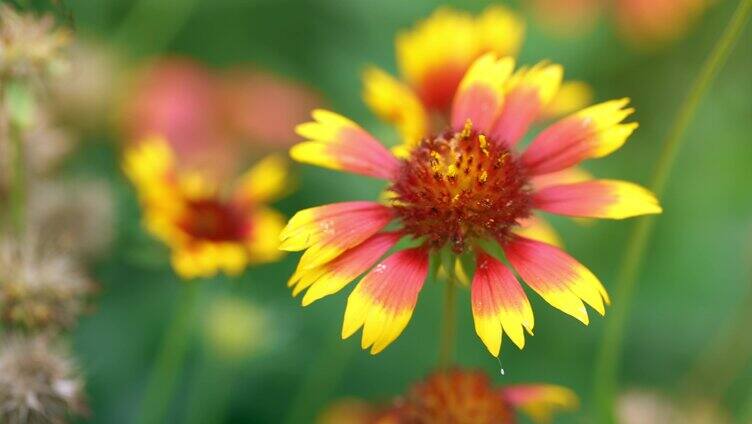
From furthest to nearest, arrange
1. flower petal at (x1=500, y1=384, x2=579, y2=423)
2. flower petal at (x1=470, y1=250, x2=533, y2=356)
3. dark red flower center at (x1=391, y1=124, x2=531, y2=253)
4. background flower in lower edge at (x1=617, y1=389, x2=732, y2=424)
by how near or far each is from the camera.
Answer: background flower in lower edge at (x1=617, y1=389, x2=732, y2=424), flower petal at (x1=500, y1=384, x2=579, y2=423), dark red flower center at (x1=391, y1=124, x2=531, y2=253), flower petal at (x1=470, y1=250, x2=533, y2=356)

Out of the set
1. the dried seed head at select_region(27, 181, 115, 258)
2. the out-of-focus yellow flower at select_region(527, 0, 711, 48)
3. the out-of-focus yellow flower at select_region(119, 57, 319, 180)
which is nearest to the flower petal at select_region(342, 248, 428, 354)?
the dried seed head at select_region(27, 181, 115, 258)

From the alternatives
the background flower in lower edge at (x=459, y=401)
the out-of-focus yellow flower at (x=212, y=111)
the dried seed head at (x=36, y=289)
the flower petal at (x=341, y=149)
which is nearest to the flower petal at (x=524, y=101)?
the flower petal at (x=341, y=149)

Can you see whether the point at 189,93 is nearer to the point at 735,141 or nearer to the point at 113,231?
the point at 113,231

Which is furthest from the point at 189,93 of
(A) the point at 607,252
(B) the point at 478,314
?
(B) the point at 478,314

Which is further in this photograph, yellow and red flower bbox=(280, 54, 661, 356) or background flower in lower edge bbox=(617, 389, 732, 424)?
background flower in lower edge bbox=(617, 389, 732, 424)

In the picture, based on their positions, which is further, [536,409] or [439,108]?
[439,108]

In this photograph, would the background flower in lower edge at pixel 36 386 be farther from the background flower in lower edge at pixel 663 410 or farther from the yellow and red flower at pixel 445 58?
the background flower in lower edge at pixel 663 410

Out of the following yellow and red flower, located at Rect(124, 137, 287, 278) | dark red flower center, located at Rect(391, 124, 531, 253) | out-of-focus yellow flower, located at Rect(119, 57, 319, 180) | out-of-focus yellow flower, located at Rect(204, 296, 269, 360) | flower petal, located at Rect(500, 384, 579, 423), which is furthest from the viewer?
out-of-focus yellow flower, located at Rect(119, 57, 319, 180)

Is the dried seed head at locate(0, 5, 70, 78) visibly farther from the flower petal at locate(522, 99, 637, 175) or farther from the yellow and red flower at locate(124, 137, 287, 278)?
the flower petal at locate(522, 99, 637, 175)

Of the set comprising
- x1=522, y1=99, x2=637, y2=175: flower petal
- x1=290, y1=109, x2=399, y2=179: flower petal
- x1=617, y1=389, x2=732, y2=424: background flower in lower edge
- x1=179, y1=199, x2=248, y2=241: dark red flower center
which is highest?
x1=522, y1=99, x2=637, y2=175: flower petal
